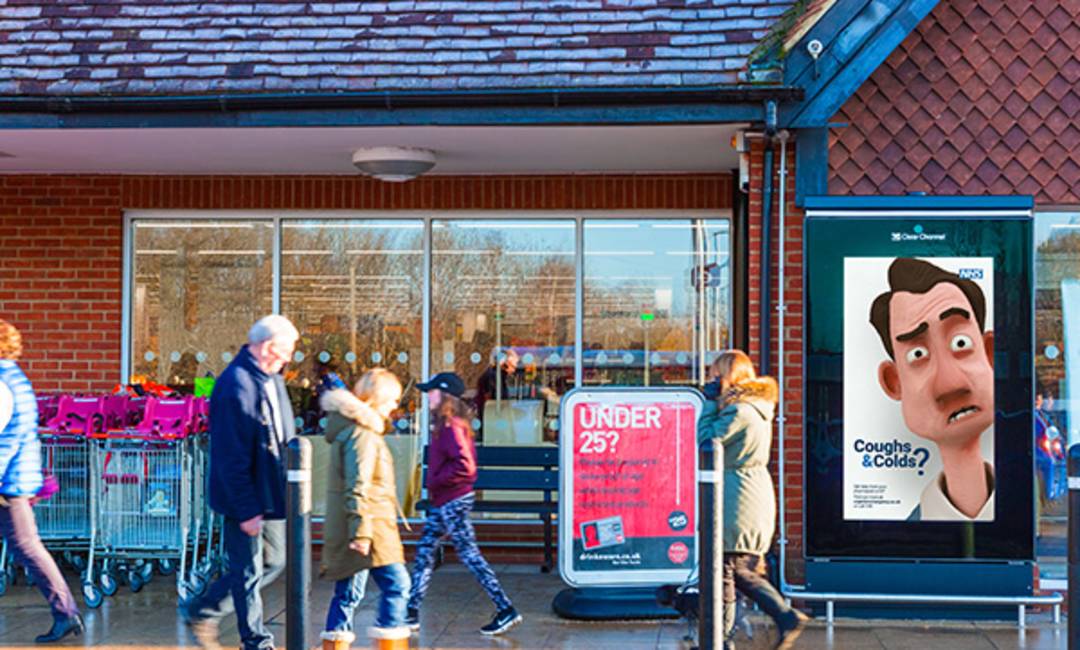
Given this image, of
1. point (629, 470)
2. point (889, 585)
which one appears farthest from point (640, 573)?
point (889, 585)

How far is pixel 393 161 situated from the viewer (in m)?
10.3

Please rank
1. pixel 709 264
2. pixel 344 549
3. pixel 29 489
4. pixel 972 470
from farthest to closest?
pixel 709 264, pixel 972 470, pixel 29 489, pixel 344 549

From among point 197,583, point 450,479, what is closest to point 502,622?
point 450,479

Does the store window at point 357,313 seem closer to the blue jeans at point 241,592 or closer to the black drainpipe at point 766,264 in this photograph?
the black drainpipe at point 766,264

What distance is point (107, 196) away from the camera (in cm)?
1168

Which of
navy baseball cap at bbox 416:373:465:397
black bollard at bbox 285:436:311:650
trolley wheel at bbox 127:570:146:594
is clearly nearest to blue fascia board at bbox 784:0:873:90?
navy baseball cap at bbox 416:373:465:397

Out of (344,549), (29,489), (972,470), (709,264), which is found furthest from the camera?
(709,264)

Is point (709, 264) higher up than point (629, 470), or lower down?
higher up

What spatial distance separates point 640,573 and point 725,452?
1.58 metres

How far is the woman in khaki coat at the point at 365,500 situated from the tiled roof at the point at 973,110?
12.2 feet

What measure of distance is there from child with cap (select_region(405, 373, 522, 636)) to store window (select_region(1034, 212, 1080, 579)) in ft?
13.3

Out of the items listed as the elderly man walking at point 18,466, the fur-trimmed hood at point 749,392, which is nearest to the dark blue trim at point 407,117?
the elderly man walking at point 18,466

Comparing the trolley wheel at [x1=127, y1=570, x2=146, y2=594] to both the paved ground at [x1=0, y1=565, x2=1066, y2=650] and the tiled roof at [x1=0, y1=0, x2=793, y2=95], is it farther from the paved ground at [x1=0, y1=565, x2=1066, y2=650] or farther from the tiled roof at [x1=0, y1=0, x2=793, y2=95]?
the tiled roof at [x1=0, y1=0, x2=793, y2=95]

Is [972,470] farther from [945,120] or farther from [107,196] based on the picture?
[107,196]
